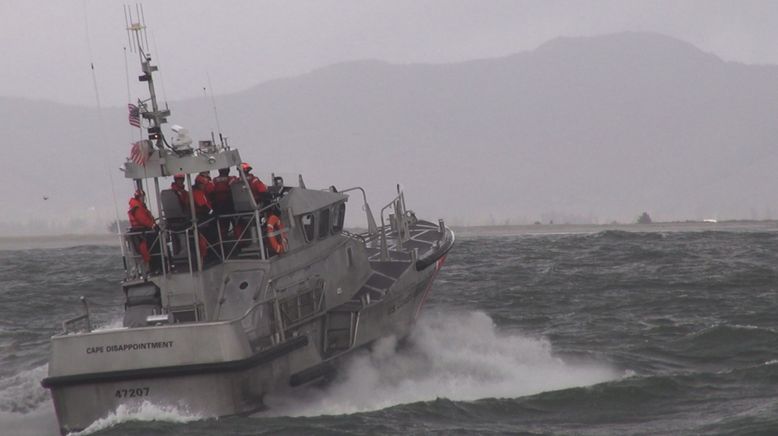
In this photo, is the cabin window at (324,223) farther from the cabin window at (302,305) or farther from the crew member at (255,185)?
the crew member at (255,185)

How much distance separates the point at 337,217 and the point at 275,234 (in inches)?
91.2

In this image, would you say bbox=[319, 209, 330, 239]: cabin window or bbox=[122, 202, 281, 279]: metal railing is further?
bbox=[319, 209, 330, 239]: cabin window

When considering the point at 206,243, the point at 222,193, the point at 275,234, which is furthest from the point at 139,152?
the point at 275,234

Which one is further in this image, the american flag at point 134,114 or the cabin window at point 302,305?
the cabin window at point 302,305

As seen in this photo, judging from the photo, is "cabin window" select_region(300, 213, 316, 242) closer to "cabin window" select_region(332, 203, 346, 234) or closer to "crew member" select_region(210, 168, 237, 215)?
"cabin window" select_region(332, 203, 346, 234)

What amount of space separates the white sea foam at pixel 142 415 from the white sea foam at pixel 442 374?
47.6 inches

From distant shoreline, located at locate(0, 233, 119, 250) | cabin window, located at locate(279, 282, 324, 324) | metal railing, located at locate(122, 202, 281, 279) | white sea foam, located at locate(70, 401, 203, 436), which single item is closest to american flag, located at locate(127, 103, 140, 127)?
metal railing, located at locate(122, 202, 281, 279)

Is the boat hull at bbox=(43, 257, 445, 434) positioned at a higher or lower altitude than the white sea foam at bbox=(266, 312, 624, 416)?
higher

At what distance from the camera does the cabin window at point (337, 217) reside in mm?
17603

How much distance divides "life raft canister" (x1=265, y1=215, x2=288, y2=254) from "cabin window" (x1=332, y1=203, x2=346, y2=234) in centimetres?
176

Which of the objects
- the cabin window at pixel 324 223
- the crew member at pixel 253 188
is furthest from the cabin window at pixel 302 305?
the crew member at pixel 253 188

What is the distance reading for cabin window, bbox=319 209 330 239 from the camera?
56.0 feet

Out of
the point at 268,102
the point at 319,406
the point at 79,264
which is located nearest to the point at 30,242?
the point at 79,264

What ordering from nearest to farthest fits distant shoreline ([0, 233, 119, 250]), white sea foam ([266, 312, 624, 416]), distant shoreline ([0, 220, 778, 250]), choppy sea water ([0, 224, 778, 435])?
choppy sea water ([0, 224, 778, 435]), white sea foam ([266, 312, 624, 416]), distant shoreline ([0, 220, 778, 250]), distant shoreline ([0, 233, 119, 250])
